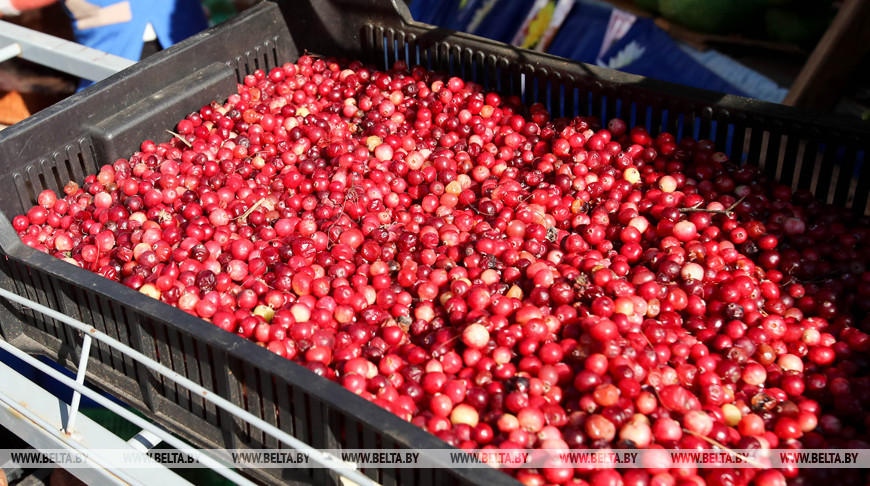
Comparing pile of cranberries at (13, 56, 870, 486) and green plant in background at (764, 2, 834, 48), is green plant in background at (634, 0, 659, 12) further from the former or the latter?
pile of cranberries at (13, 56, 870, 486)

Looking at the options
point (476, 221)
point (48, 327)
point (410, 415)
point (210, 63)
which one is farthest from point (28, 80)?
point (410, 415)

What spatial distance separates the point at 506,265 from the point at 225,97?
1959mm

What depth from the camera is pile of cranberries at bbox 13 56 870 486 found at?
210 cm

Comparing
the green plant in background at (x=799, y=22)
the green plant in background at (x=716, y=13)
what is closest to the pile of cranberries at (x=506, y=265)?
the green plant in background at (x=716, y=13)

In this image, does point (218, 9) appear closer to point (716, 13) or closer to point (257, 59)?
point (257, 59)

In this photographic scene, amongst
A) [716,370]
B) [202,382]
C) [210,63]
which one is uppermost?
[210,63]

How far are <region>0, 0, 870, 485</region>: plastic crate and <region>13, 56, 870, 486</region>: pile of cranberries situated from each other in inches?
4.5

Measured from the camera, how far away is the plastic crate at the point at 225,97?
1.89 metres

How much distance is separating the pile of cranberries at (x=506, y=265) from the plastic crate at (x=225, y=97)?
0.11 meters

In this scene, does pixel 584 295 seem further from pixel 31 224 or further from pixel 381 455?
pixel 31 224

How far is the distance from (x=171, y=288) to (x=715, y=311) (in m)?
2.06

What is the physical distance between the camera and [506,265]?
2.69 m

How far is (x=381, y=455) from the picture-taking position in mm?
1757

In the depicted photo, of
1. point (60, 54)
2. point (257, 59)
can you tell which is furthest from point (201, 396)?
point (60, 54)
